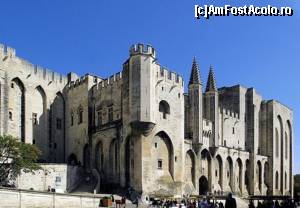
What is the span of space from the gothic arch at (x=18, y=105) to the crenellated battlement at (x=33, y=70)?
1.47 m

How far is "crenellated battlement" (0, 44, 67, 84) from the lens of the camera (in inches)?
1689

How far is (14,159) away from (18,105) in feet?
31.6

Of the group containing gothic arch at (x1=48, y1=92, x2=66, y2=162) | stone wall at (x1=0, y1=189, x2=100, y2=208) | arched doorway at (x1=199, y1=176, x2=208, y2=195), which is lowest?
arched doorway at (x1=199, y1=176, x2=208, y2=195)

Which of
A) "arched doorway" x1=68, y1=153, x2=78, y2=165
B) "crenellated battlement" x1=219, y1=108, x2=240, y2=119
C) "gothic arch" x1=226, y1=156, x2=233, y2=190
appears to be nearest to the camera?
"arched doorway" x1=68, y1=153, x2=78, y2=165

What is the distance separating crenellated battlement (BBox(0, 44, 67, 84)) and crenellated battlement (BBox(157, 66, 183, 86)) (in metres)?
12.0

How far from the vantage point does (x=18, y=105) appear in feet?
144

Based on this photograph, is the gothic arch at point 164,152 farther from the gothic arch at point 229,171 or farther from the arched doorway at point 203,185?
the gothic arch at point 229,171

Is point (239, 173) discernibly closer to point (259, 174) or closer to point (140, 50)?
point (259, 174)

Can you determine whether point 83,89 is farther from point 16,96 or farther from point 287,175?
point 287,175

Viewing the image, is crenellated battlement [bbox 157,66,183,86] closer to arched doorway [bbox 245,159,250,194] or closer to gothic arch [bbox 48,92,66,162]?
gothic arch [bbox 48,92,66,162]

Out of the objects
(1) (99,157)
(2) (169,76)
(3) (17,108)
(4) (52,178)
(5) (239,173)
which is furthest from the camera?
(5) (239,173)

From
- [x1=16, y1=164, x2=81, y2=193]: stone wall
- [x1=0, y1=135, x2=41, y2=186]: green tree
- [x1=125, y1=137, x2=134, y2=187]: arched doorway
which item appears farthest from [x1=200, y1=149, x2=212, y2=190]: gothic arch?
[x1=0, y1=135, x2=41, y2=186]: green tree

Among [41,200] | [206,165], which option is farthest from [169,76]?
[41,200]

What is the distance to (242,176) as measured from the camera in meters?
58.2
